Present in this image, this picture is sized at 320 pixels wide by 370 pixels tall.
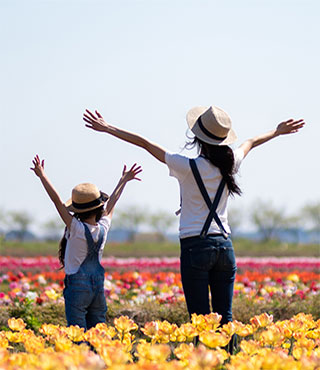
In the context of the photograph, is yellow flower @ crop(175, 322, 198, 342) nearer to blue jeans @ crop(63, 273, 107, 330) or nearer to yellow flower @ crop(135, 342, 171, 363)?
yellow flower @ crop(135, 342, 171, 363)

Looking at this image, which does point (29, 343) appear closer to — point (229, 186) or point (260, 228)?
point (229, 186)

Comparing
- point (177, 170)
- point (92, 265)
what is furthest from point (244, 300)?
point (177, 170)

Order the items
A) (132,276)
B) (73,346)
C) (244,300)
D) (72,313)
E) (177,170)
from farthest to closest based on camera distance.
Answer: (132,276) < (244,300) < (72,313) < (177,170) < (73,346)

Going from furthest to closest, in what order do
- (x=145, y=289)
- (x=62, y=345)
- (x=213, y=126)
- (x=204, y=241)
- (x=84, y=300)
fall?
(x=145, y=289) < (x=84, y=300) < (x=213, y=126) < (x=204, y=241) < (x=62, y=345)

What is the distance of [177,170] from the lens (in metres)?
4.42

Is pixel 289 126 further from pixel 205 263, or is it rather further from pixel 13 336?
pixel 13 336

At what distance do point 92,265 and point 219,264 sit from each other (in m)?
0.96

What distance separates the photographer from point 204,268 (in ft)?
14.4

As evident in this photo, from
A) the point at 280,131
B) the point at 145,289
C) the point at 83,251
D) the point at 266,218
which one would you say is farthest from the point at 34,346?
the point at 266,218

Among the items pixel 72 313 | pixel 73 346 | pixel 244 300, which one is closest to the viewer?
pixel 73 346

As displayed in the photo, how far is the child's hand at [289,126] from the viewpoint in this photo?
17.1 ft

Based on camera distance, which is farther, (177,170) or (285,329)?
(177,170)

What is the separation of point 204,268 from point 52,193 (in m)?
1.16

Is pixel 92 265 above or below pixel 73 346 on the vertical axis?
Answer: above
